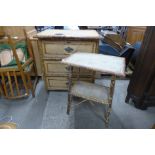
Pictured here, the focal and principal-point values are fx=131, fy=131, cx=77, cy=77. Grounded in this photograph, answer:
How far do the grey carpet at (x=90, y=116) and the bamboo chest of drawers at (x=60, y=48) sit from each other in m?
0.36

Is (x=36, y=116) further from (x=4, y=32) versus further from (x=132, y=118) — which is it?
(x=4, y=32)

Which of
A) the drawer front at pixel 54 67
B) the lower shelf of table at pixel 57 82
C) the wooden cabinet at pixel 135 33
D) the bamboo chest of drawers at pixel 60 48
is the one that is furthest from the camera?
the wooden cabinet at pixel 135 33

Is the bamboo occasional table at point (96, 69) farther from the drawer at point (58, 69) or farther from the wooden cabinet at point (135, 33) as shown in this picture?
the wooden cabinet at point (135, 33)

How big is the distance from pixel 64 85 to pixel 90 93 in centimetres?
56

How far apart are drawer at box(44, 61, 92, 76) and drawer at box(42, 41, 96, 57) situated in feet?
0.43

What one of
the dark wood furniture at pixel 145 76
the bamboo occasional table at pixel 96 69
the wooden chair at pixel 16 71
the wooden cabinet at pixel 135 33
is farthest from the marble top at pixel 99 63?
the wooden cabinet at pixel 135 33

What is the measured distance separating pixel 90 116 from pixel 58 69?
693 millimetres

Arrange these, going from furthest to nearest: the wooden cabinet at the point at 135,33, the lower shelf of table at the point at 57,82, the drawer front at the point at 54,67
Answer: the wooden cabinet at the point at 135,33, the lower shelf of table at the point at 57,82, the drawer front at the point at 54,67

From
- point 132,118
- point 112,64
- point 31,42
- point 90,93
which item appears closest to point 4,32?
point 31,42

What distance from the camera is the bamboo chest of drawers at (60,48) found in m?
1.43

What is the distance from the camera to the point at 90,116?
155 cm

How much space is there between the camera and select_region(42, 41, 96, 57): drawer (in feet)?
4.81

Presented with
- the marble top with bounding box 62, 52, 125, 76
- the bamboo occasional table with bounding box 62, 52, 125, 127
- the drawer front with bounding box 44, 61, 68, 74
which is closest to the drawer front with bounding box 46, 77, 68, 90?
the drawer front with bounding box 44, 61, 68, 74

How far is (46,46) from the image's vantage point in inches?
58.9
